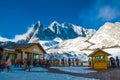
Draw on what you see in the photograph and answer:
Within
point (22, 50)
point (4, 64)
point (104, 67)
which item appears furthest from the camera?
point (22, 50)

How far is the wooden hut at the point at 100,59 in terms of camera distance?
41250 mm

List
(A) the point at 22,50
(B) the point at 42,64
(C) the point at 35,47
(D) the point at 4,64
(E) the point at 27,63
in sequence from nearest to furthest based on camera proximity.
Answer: (D) the point at 4,64 < (E) the point at 27,63 < (B) the point at 42,64 < (A) the point at 22,50 < (C) the point at 35,47

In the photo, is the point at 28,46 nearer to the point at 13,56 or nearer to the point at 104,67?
the point at 13,56

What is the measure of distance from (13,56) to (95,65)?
831 inches

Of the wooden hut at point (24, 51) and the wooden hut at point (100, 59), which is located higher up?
the wooden hut at point (24, 51)

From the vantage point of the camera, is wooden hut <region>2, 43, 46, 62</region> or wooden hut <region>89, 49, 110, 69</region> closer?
wooden hut <region>89, 49, 110, 69</region>

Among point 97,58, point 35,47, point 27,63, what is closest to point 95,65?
point 97,58

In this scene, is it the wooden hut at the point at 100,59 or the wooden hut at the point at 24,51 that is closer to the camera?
the wooden hut at the point at 100,59

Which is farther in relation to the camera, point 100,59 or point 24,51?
point 24,51

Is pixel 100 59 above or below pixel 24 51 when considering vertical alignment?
below

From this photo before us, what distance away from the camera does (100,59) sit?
138ft

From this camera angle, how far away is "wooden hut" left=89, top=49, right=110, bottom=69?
41250 millimetres

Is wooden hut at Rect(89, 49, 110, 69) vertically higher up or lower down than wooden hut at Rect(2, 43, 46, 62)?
lower down

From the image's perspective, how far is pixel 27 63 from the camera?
115 ft
